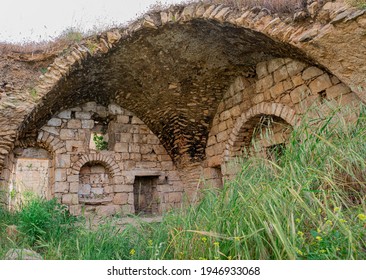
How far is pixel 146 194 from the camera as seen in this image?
766cm

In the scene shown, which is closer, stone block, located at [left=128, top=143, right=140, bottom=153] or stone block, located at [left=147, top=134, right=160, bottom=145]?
stone block, located at [left=128, top=143, right=140, bottom=153]

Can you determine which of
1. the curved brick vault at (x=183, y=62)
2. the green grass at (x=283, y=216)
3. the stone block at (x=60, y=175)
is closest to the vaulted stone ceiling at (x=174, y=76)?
the curved brick vault at (x=183, y=62)

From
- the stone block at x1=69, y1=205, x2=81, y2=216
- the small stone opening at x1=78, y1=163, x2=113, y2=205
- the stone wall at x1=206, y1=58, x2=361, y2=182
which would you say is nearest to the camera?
the stone wall at x1=206, y1=58, x2=361, y2=182

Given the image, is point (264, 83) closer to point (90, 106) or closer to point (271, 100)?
point (271, 100)

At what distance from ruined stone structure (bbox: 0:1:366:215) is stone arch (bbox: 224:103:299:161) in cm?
2

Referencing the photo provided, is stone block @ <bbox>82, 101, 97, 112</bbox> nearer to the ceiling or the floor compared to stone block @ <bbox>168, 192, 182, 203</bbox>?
nearer to the ceiling

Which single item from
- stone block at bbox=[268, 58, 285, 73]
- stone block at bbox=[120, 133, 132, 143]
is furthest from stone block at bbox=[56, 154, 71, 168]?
stone block at bbox=[268, 58, 285, 73]

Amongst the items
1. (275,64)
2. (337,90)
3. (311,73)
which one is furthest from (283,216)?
(275,64)

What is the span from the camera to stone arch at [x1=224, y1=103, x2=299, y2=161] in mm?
5180

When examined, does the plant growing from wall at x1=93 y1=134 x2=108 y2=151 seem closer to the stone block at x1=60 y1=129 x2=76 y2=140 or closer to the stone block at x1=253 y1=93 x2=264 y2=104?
the stone block at x1=60 y1=129 x2=76 y2=140

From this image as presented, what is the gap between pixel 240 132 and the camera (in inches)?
243

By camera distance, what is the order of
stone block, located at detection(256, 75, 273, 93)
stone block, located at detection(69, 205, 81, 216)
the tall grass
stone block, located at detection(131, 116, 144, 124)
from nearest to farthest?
1. the tall grass
2. stone block, located at detection(256, 75, 273, 93)
3. stone block, located at detection(69, 205, 81, 216)
4. stone block, located at detection(131, 116, 144, 124)

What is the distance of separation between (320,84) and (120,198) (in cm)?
454

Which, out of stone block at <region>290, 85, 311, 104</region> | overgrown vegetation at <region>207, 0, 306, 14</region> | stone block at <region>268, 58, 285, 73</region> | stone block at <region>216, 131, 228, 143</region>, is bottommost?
stone block at <region>216, 131, 228, 143</region>
